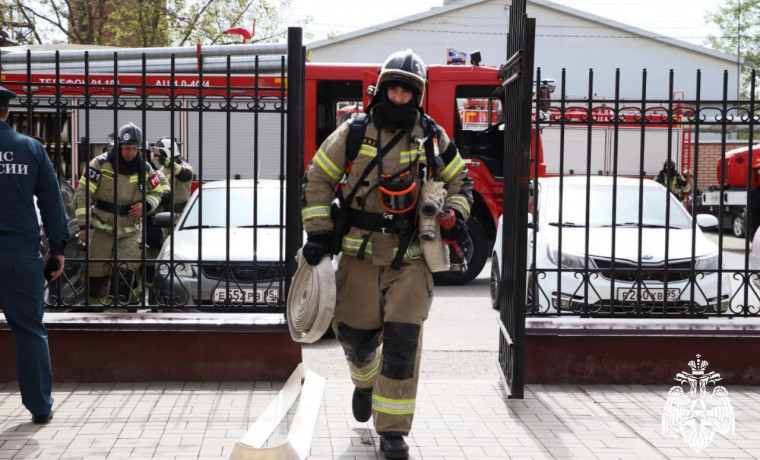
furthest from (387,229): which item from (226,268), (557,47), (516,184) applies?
(557,47)

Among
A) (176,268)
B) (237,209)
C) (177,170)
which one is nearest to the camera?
(176,268)

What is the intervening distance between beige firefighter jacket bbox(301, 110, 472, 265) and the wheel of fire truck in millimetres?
7441

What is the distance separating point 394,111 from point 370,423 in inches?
72.6

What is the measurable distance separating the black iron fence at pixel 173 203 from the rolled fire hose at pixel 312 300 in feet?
3.97

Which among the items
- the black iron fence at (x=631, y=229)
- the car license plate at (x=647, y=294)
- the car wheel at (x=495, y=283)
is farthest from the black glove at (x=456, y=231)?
the car wheel at (x=495, y=283)

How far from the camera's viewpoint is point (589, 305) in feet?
22.8

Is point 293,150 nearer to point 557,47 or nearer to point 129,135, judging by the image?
point 129,135

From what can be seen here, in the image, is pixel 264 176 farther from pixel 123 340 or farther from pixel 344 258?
pixel 344 258

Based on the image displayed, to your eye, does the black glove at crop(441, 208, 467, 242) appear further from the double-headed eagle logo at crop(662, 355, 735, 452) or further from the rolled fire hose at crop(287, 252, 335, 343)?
the double-headed eagle logo at crop(662, 355, 735, 452)

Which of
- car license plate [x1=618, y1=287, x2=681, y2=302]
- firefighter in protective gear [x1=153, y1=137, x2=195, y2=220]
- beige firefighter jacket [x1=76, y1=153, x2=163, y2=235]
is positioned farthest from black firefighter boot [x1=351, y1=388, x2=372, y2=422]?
firefighter in protective gear [x1=153, y1=137, x2=195, y2=220]

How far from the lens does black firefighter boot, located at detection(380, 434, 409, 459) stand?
5.00 m

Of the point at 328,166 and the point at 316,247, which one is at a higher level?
the point at 328,166

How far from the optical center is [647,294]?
7.04 meters

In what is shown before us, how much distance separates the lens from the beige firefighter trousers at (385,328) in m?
5.07
